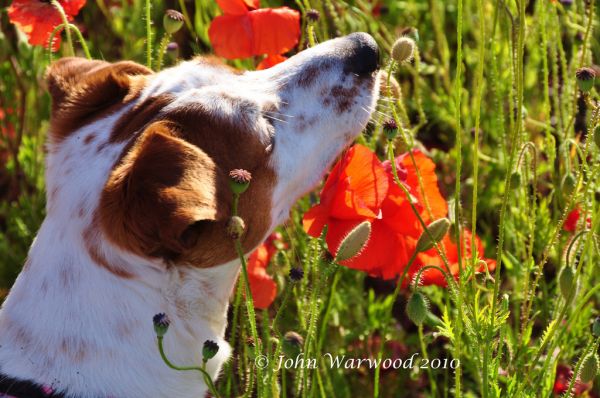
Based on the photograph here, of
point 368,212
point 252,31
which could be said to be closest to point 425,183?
point 368,212

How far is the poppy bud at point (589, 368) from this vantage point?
88.4 inches

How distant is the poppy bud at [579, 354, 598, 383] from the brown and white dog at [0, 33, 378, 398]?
36.4 inches

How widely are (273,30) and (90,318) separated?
3.90 ft

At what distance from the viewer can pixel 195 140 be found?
2479mm

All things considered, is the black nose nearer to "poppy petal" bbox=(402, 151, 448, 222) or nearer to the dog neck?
"poppy petal" bbox=(402, 151, 448, 222)

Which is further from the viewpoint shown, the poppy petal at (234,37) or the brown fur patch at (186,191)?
the poppy petal at (234,37)

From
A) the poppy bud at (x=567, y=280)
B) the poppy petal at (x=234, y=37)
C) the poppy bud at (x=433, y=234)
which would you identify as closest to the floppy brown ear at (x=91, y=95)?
the poppy petal at (x=234, y=37)

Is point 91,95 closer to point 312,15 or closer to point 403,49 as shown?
point 312,15

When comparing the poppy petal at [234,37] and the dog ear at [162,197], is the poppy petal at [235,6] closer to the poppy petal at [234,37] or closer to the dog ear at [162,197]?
the poppy petal at [234,37]

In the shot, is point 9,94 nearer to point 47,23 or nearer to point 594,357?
point 47,23

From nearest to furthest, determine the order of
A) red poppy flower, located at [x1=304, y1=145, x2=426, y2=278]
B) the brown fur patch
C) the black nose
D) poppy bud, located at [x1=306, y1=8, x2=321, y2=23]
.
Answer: the brown fur patch
red poppy flower, located at [x1=304, y1=145, x2=426, y2=278]
the black nose
poppy bud, located at [x1=306, y1=8, x2=321, y2=23]

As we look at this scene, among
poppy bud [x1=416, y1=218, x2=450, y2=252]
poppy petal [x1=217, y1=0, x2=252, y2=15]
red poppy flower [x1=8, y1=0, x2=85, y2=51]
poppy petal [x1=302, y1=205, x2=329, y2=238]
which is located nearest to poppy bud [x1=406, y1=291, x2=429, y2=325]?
poppy bud [x1=416, y1=218, x2=450, y2=252]

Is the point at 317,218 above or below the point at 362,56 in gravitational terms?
below

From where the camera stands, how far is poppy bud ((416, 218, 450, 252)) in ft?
7.86
